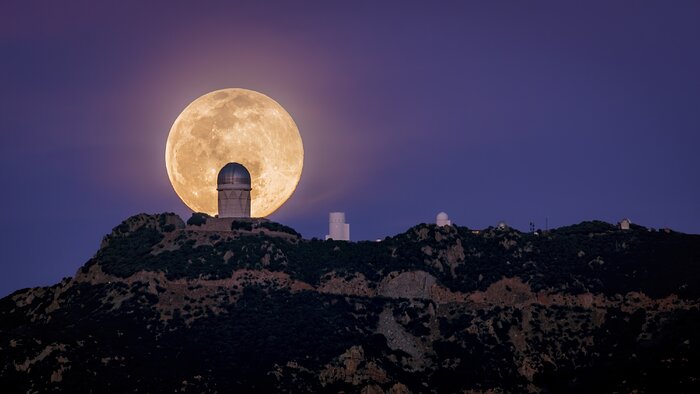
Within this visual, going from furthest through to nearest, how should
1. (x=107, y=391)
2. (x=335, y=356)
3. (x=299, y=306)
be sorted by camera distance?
(x=299, y=306), (x=335, y=356), (x=107, y=391)

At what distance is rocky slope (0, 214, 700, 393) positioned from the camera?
171m

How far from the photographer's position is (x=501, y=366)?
178625mm

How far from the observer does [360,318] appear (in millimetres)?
188500

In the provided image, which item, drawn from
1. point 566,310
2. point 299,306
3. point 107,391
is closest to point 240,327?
point 299,306

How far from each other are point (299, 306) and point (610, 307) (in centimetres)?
3312

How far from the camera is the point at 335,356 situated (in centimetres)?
17725

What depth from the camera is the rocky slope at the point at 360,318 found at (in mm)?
171000

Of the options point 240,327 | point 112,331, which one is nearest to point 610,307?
point 240,327

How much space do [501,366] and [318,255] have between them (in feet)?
98.5

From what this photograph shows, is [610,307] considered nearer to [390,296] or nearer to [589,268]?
[589,268]

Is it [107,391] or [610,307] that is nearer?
[107,391]

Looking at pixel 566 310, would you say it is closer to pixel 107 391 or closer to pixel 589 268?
pixel 589 268

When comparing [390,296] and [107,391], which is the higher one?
[390,296]

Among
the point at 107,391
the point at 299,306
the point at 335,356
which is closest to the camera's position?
the point at 107,391
